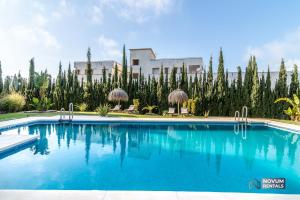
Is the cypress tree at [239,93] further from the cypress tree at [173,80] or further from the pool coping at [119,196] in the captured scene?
the pool coping at [119,196]

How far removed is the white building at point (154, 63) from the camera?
27281 mm

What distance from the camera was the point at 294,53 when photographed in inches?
736

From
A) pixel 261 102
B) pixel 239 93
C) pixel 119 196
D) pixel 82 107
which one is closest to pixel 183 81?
pixel 239 93

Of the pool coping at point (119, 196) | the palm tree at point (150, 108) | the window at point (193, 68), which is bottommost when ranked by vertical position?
the pool coping at point (119, 196)

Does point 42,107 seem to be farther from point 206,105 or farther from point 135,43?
point 206,105

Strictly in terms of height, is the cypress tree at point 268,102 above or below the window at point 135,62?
below

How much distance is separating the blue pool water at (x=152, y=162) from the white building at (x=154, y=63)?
1671 cm

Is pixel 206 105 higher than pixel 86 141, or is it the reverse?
pixel 206 105

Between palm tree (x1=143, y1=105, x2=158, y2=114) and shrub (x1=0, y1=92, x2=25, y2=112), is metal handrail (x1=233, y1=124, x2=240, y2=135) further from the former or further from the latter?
shrub (x1=0, y1=92, x2=25, y2=112)

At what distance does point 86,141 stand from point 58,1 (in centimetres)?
939

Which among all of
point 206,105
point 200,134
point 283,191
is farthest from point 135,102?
point 283,191

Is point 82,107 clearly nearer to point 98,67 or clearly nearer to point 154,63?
point 98,67

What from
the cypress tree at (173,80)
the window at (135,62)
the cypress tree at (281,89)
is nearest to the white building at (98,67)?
the window at (135,62)

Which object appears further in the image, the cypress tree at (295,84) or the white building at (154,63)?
the white building at (154,63)
